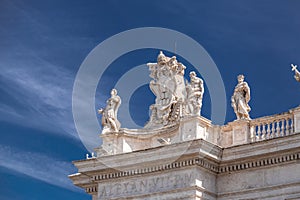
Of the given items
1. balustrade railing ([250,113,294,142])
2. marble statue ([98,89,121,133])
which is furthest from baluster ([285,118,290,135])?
marble statue ([98,89,121,133])

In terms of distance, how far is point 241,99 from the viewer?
86.1ft

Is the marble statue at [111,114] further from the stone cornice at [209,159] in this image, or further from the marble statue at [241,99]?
the marble statue at [241,99]

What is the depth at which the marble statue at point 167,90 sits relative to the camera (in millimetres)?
28047

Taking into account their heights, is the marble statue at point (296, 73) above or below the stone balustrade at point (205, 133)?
above

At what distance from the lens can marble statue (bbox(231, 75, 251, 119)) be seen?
1030 inches

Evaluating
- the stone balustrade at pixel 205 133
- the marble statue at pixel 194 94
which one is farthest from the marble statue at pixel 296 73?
the marble statue at pixel 194 94

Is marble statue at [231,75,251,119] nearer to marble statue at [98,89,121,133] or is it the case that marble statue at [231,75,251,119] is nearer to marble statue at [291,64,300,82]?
marble statue at [291,64,300,82]

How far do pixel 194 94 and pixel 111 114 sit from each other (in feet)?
12.3

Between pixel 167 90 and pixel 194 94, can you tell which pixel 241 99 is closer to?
pixel 194 94

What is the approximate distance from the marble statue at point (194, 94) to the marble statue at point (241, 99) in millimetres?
1120

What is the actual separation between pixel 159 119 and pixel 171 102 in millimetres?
750

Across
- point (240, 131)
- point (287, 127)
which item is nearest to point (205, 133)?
point (240, 131)

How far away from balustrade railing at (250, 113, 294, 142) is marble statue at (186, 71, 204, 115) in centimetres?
186

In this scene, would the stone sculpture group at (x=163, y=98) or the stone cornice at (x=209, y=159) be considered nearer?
the stone cornice at (x=209, y=159)
